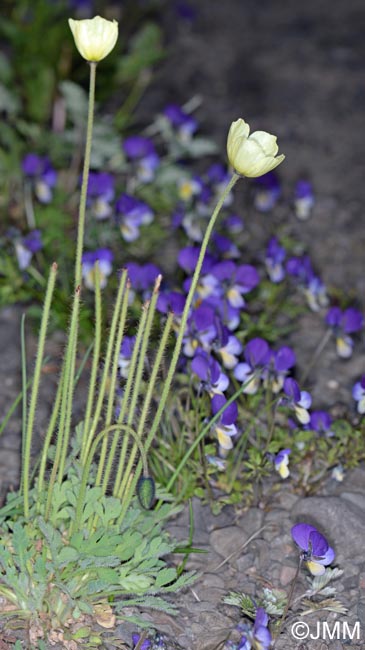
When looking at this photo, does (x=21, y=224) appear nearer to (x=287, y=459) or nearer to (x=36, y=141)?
(x=36, y=141)

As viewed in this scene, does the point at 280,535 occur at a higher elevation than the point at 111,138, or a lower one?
lower

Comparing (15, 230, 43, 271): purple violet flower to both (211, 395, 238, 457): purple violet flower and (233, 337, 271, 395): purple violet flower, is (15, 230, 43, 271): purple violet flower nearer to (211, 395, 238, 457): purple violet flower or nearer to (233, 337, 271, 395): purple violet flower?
(233, 337, 271, 395): purple violet flower

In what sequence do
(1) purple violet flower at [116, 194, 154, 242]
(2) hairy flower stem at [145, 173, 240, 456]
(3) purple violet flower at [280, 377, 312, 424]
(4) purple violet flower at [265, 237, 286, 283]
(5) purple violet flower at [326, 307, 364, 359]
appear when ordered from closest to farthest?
1. (2) hairy flower stem at [145, 173, 240, 456]
2. (3) purple violet flower at [280, 377, 312, 424]
3. (5) purple violet flower at [326, 307, 364, 359]
4. (4) purple violet flower at [265, 237, 286, 283]
5. (1) purple violet flower at [116, 194, 154, 242]

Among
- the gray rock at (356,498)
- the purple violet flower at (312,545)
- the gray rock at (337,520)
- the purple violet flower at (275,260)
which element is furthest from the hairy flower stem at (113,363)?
the purple violet flower at (275,260)

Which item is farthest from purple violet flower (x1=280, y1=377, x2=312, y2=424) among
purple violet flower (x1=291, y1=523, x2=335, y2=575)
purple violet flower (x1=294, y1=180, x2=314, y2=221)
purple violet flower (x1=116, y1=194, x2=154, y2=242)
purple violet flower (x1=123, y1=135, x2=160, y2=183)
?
purple violet flower (x1=123, y1=135, x2=160, y2=183)

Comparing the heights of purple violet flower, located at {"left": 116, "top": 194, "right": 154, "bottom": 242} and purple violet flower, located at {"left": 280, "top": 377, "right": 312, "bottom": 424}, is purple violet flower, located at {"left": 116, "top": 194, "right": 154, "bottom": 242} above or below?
above

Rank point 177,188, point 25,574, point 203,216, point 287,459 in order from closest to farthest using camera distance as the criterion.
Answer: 1. point 25,574
2. point 287,459
3. point 203,216
4. point 177,188

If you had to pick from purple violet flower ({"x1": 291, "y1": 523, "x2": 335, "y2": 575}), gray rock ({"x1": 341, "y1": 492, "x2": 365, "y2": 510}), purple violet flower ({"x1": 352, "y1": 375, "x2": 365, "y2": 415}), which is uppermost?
purple violet flower ({"x1": 352, "y1": 375, "x2": 365, "y2": 415})

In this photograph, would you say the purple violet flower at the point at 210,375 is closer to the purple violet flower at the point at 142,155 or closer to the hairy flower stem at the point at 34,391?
the hairy flower stem at the point at 34,391

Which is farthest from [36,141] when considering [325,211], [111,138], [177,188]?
[325,211]
